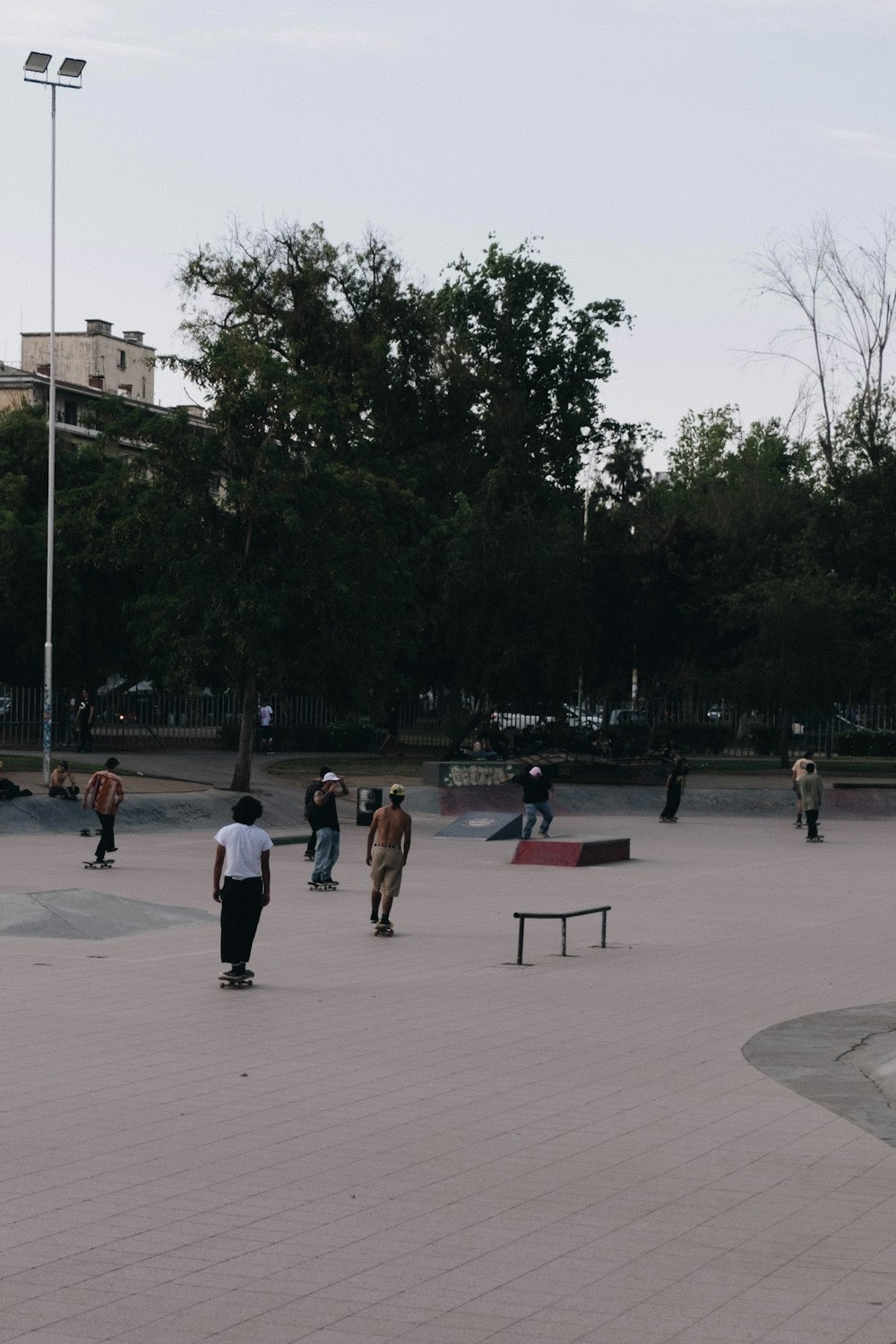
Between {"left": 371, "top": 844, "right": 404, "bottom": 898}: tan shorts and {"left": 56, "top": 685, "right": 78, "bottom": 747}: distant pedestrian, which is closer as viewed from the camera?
{"left": 371, "top": 844, "right": 404, "bottom": 898}: tan shorts

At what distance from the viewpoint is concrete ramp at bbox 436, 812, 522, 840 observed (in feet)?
104

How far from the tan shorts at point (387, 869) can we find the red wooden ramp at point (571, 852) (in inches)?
365

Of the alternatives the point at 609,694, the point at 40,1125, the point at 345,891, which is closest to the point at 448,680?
the point at 609,694

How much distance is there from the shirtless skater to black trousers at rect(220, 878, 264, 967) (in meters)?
3.58

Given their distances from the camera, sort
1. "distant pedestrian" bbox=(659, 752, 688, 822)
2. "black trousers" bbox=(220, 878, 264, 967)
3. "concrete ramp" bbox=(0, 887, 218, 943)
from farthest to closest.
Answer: "distant pedestrian" bbox=(659, 752, 688, 822) → "concrete ramp" bbox=(0, 887, 218, 943) → "black trousers" bbox=(220, 878, 264, 967)

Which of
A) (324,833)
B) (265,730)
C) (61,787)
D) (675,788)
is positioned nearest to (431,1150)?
(324,833)

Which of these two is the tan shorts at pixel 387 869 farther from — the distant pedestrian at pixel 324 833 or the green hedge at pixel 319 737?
the green hedge at pixel 319 737

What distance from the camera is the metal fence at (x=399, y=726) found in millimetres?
49281

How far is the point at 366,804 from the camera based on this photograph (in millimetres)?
33906

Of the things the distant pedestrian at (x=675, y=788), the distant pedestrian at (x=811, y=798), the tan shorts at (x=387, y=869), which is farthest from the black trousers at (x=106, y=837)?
the distant pedestrian at (x=675, y=788)

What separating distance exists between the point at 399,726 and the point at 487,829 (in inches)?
1028

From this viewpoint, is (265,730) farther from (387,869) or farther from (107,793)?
(387,869)

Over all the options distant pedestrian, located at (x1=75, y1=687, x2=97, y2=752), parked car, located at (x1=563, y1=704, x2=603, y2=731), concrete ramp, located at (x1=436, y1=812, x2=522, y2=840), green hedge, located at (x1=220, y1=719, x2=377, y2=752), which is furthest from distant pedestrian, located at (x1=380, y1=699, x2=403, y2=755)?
concrete ramp, located at (x1=436, y1=812, x2=522, y2=840)

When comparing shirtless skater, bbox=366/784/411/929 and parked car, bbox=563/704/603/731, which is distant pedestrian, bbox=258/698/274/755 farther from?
shirtless skater, bbox=366/784/411/929
